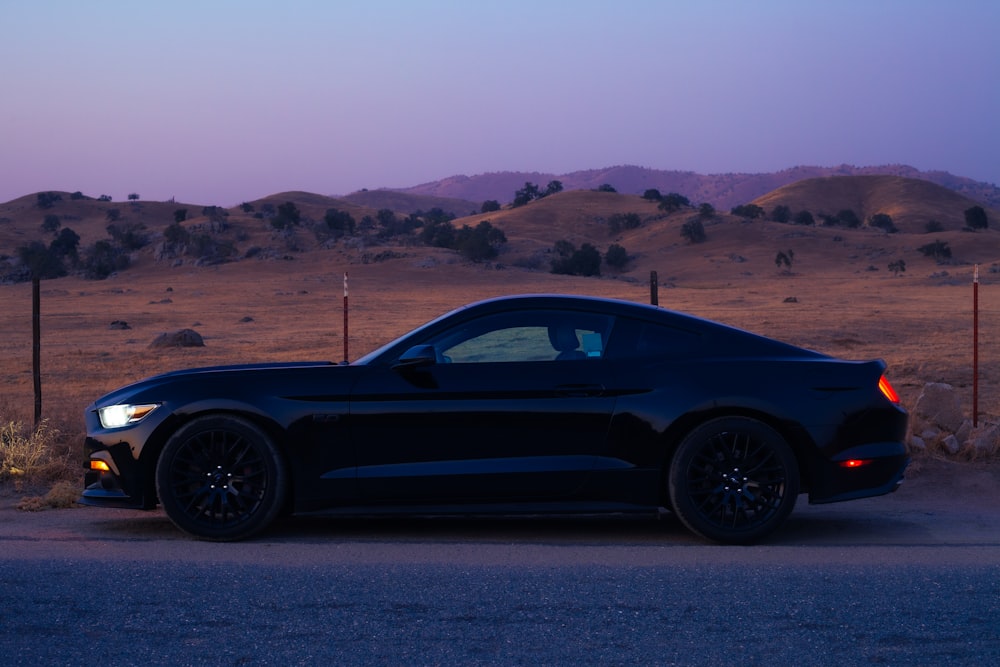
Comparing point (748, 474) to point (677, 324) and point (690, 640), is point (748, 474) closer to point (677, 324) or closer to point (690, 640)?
point (677, 324)

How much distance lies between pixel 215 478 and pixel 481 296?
3115 cm

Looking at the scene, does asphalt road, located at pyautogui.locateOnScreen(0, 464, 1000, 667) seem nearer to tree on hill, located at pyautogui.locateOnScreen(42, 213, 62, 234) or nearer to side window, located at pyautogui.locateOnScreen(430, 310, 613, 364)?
side window, located at pyautogui.locateOnScreen(430, 310, 613, 364)

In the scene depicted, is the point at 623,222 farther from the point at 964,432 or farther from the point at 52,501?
the point at 52,501

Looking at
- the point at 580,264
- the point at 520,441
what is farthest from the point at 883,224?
the point at 520,441

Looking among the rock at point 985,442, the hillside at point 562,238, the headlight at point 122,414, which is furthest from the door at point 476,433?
the hillside at point 562,238

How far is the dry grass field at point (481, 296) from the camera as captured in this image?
1838 cm

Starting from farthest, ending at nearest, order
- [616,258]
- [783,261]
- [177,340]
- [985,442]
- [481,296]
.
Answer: [616,258]
[783,261]
[481,296]
[177,340]
[985,442]

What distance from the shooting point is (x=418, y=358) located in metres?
6.32

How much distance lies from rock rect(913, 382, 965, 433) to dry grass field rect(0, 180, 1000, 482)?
1277mm

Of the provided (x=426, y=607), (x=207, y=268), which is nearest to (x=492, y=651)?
(x=426, y=607)

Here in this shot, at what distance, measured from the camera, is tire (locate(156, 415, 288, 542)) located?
6.43m

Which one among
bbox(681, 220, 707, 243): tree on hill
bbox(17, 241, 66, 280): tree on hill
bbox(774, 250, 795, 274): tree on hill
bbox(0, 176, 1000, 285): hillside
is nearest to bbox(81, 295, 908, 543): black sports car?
bbox(0, 176, 1000, 285): hillside

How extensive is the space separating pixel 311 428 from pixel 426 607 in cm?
168

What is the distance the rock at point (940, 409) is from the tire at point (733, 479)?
3862 millimetres
